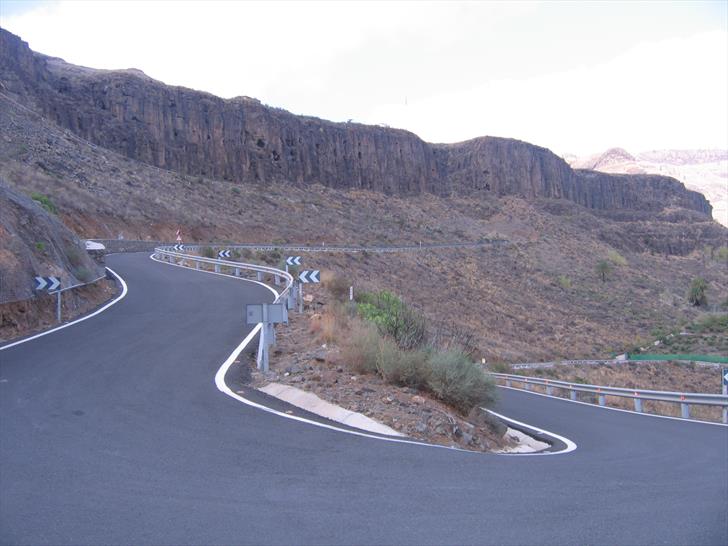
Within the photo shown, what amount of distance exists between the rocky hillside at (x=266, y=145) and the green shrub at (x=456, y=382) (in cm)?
6717

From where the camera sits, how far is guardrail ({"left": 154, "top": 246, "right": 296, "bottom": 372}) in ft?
40.6

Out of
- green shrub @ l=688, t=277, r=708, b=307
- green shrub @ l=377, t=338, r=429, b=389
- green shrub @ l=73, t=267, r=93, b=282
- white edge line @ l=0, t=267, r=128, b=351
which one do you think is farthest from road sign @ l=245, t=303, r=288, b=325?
green shrub @ l=688, t=277, r=708, b=307

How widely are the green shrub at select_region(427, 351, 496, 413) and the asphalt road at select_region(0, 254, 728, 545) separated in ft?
6.30

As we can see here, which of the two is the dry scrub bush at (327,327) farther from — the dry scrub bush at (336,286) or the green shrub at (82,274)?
the green shrub at (82,274)

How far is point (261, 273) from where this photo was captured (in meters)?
29.5

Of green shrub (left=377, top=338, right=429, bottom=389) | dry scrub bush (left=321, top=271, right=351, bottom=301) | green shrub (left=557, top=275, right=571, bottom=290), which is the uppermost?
dry scrub bush (left=321, top=271, right=351, bottom=301)

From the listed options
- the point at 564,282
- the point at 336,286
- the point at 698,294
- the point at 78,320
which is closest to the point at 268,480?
the point at 78,320

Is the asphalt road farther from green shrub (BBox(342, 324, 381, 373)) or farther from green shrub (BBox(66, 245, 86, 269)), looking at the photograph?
green shrub (BBox(66, 245, 86, 269))

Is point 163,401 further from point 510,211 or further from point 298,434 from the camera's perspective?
point 510,211

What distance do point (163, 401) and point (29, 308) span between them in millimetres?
8460

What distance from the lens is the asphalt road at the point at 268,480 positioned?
17.8 feet

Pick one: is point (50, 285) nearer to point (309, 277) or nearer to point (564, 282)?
point (309, 277)

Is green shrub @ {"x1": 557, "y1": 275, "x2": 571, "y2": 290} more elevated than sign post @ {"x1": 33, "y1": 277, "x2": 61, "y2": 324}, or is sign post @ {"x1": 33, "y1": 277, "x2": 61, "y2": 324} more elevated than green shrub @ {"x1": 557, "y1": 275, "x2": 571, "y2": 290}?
sign post @ {"x1": 33, "y1": 277, "x2": 61, "y2": 324}

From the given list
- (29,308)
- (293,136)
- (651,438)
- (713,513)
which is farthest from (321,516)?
(293,136)
